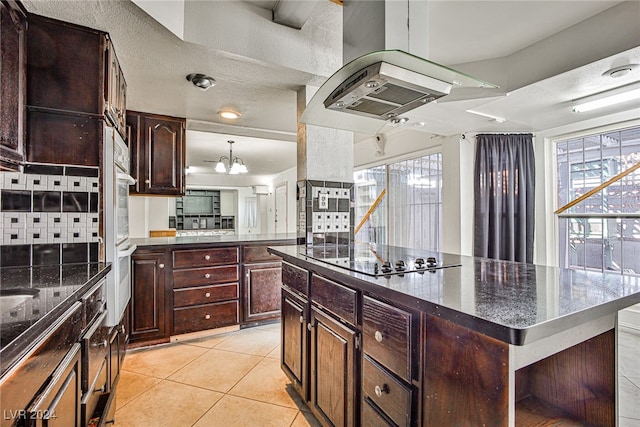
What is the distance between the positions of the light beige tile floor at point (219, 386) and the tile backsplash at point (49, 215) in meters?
0.99

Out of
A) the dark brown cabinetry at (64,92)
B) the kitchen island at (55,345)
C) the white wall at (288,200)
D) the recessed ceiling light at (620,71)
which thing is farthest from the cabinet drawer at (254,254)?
the white wall at (288,200)

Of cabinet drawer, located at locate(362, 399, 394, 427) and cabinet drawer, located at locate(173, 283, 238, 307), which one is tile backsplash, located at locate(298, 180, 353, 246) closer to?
cabinet drawer, located at locate(173, 283, 238, 307)

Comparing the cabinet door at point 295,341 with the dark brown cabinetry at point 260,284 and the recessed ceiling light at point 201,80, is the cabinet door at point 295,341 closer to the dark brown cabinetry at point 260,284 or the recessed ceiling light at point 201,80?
the dark brown cabinetry at point 260,284

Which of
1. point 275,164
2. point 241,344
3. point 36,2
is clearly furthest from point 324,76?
point 275,164

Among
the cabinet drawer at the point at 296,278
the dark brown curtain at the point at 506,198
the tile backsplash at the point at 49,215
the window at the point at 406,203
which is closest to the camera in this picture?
the tile backsplash at the point at 49,215

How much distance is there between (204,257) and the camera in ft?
9.93

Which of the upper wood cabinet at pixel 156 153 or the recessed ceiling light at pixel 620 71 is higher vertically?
the recessed ceiling light at pixel 620 71

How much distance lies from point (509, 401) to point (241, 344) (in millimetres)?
2538

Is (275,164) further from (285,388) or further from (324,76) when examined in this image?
(285,388)

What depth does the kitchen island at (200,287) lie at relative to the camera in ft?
9.14

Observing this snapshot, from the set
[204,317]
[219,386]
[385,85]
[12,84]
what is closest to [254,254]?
[204,317]

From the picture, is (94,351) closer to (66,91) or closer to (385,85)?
(66,91)

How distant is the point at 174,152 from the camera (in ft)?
11.0

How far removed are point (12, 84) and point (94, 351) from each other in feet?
4.24
